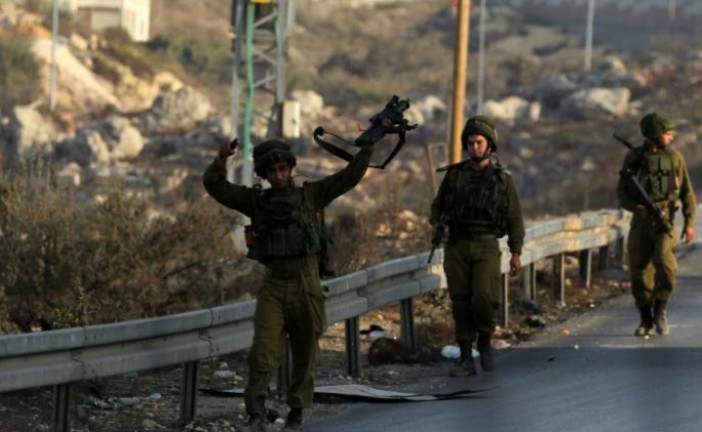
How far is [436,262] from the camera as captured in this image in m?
15.6

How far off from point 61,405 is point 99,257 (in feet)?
22.3

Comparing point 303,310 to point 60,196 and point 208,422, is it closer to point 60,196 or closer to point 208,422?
point 208,422

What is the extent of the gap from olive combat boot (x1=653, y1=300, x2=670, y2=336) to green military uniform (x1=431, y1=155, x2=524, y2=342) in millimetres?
2327

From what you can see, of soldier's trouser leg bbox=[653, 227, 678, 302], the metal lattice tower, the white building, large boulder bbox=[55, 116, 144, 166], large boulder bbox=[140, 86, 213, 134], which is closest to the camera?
soldier's trouser leg bbox=[653, 227, 678, 302]

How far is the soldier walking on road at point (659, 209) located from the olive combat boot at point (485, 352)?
209 cm

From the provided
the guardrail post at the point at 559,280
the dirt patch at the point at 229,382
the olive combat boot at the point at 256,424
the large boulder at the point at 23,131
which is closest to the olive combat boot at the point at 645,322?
the dirt patch at the point at 229,382

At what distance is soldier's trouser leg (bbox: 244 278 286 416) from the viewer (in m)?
10.5

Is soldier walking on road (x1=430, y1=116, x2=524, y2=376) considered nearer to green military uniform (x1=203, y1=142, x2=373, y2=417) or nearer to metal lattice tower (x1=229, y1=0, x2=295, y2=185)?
green military uniform (x1=203, y1=142, x2=373, y2=417)

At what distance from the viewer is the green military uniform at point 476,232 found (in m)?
13.5

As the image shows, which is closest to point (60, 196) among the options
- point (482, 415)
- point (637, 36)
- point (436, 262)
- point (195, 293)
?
point (195, 293)

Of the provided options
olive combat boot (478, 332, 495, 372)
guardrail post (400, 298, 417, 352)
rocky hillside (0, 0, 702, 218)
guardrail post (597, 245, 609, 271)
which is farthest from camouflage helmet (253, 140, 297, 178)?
rocky hillside (0, 0, 702, 218)

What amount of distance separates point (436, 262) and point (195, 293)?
285cm

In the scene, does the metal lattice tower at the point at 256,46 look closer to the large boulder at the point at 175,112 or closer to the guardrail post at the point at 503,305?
the guardrail post at the point at 503,305

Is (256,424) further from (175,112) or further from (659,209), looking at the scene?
(175,112)
